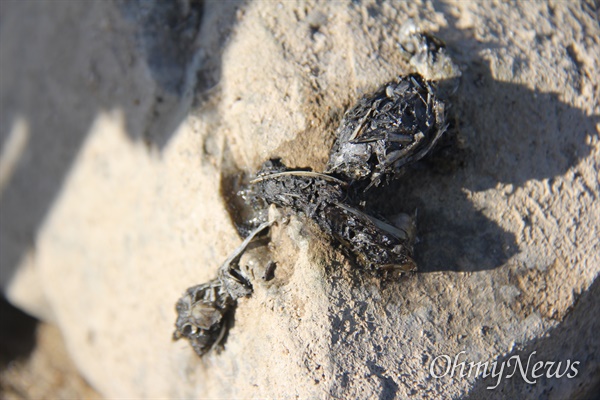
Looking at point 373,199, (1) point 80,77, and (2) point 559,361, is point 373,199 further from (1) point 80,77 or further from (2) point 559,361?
(1) point 80,77

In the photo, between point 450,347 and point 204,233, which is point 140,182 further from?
point 450,347

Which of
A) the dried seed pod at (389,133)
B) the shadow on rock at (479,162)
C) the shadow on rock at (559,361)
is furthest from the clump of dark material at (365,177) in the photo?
the shadow on rock at (559,361)

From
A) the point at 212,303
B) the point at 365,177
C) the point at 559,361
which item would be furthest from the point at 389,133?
the point at 559,361

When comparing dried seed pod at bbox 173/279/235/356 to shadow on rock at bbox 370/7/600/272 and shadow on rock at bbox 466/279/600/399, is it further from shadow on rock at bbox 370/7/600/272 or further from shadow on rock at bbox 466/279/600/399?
shadow on rock at bbox 466/279/600/399

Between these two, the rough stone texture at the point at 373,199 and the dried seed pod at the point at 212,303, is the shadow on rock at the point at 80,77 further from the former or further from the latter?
the dried seed pod at the point at 212,303

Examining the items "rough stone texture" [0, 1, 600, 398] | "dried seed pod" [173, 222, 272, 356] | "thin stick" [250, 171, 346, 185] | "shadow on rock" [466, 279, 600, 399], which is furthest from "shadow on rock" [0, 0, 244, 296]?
"shadow on rock" [466, 279, 600, 399]

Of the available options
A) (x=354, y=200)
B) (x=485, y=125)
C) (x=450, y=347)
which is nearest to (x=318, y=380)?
(x=450, y=347)
